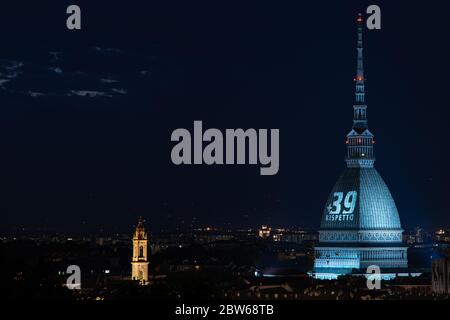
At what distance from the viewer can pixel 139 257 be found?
18612 cm

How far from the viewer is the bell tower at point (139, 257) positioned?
598 ft

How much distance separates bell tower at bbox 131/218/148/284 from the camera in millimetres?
182375
